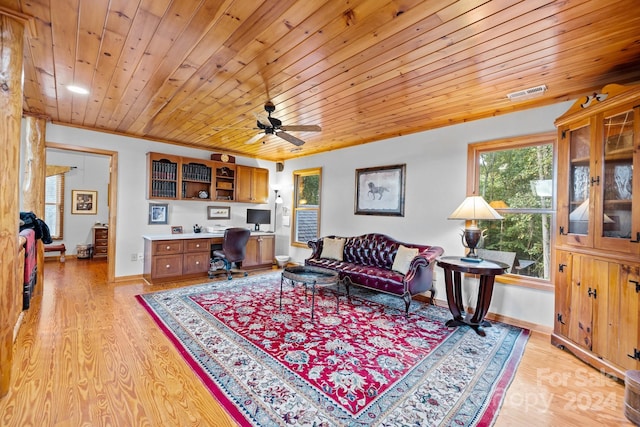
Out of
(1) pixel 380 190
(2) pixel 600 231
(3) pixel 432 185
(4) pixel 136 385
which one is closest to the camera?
(4) pixel 136 385

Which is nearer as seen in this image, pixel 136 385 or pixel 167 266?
pixel 136 385

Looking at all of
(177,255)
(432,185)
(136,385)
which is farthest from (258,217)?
(136,385)

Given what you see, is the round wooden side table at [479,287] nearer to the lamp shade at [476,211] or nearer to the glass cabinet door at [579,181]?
the lamp shade at [476,211]

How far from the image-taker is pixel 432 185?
161 inches

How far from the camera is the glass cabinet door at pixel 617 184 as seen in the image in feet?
7.22

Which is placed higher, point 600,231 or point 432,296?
point 600,231

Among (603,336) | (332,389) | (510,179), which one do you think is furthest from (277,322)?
(510,179)

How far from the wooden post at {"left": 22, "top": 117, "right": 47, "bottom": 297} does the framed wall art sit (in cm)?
372

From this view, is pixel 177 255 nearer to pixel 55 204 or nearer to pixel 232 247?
pixel 232 247

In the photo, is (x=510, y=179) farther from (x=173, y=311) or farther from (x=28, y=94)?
(x=28, y=94)

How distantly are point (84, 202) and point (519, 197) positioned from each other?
361 inches

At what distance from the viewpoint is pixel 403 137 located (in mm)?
4477

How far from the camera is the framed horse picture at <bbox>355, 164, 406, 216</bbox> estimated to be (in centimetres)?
450

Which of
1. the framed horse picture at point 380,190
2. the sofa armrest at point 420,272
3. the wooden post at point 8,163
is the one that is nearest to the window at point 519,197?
the sofa armrest at point 420,272
